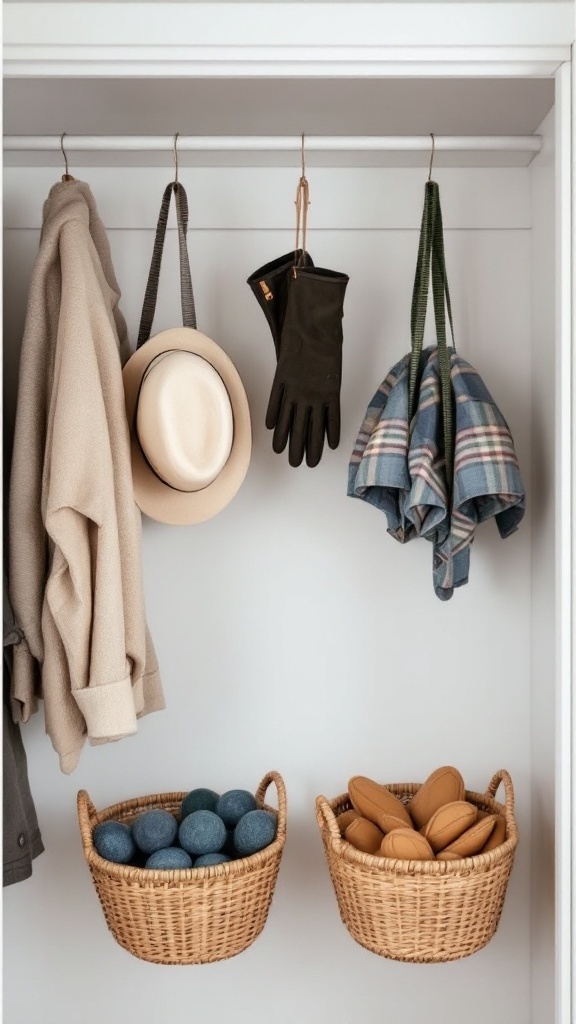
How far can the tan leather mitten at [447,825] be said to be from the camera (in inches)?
58.1

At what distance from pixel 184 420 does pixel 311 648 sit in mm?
558

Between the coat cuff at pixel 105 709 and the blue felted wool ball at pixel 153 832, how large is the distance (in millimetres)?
217

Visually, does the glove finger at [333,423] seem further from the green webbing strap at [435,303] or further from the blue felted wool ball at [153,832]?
the blue felted wool ball at [153,832]

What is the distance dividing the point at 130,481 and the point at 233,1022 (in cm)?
109

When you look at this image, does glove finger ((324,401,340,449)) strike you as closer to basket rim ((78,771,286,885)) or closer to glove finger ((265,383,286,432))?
glove finger ((265,383,286,432))

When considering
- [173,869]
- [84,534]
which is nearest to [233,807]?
[173,869]

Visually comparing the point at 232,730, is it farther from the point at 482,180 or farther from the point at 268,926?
the point at 482,180

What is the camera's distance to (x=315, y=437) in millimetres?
1577

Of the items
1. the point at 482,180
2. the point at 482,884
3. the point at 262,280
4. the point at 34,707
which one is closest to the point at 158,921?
the point at 34,707

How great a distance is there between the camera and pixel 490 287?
5.91 ft

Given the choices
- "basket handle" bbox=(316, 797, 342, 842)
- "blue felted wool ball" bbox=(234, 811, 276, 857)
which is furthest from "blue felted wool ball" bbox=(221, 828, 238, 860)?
"basket handle" bbox=(316, 797, 342, 842)

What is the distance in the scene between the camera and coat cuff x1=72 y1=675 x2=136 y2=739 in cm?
136

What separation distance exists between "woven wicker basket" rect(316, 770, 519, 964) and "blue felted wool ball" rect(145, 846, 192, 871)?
230 mm

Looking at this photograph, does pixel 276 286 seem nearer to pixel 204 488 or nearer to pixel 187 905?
pixel 204 488
